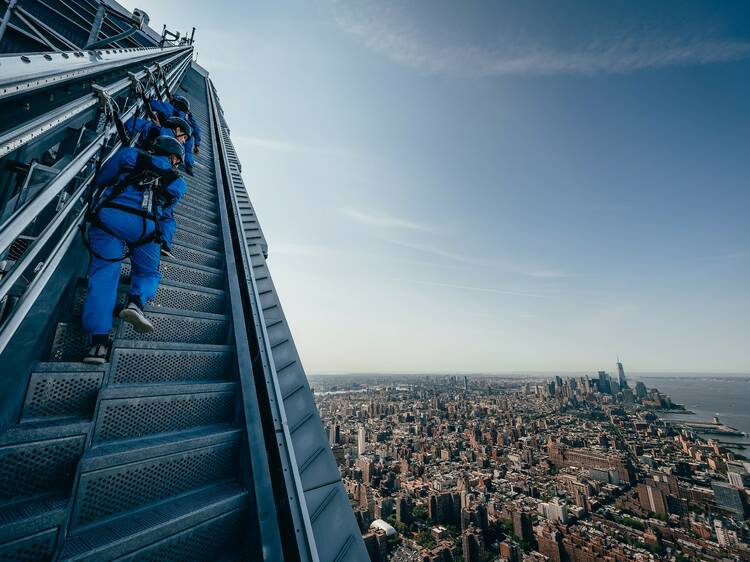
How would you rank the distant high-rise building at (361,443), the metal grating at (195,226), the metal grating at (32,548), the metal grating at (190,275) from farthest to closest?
the distant high-rise building at (361,443), the metal grating at (195,226), the metal grating at (190,275), the metal grating at (32,548)

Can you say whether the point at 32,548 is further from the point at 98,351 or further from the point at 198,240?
the point at 198,240

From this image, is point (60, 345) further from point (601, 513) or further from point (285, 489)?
point (601, 513)

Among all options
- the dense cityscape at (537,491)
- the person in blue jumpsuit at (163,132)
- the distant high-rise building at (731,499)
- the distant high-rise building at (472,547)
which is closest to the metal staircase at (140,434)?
the person in blue jumpsuit at (163,132)

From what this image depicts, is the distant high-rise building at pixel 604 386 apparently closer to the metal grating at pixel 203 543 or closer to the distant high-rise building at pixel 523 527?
the distant high-rise building at pixel 523 527

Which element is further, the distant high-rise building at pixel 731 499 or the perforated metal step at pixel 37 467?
the distant high-rise building at pixel 731 499

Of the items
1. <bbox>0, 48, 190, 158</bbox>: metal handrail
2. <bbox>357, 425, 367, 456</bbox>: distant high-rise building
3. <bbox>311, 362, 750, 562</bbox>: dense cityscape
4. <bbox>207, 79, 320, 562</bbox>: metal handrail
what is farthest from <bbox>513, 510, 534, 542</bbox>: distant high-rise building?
<bbox>0, 48, 190, 158</bbox>: metal handrail

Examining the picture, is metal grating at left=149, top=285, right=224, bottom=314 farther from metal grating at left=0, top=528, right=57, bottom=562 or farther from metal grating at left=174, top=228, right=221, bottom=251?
metal grating at left=0, top=528, right=57, bottom=562

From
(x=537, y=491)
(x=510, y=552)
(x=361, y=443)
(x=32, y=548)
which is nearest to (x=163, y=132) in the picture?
(x=32, y=548)

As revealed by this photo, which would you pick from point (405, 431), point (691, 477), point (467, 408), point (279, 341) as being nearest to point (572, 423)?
point (467, 408)
